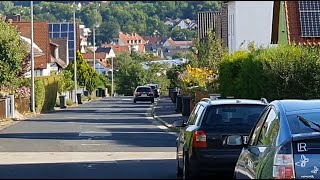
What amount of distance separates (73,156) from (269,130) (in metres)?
13.0

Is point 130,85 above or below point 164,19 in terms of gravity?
below

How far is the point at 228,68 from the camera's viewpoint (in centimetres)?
3177

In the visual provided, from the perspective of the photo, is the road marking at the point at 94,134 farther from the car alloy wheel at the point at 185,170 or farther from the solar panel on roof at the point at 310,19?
the car alloy wheel at the point at 185,170

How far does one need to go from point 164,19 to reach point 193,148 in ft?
475

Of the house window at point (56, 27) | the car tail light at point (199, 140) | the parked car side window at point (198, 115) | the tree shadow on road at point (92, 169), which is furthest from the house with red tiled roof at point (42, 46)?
the car tail light at point (199, 140)

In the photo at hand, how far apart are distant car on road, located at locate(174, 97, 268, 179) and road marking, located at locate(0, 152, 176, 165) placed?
6340 millimetres

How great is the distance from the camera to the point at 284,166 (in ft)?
31.3

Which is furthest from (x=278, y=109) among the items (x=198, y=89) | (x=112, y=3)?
(x=112, y=3)

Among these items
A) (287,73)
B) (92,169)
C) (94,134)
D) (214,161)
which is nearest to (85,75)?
(94,134)

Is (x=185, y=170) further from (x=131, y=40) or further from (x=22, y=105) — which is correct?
(x=131, y=40)

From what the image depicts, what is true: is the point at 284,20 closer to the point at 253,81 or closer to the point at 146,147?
the point at 253,81

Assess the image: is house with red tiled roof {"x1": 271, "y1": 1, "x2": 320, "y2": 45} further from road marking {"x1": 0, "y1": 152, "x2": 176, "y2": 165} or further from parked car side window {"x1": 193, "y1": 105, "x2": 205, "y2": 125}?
parked car side window {"x1": 193, "y1": 105, "x2": 205, "y2": 125}

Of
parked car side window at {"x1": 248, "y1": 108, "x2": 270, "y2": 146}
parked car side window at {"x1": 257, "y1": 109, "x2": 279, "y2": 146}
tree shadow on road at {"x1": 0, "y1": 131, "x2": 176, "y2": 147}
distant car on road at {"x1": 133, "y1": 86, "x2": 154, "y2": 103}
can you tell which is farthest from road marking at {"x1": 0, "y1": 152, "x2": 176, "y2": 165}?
distant car on road at {"x1": 133, "y1": 86, "x2": 154, "y2": 103}

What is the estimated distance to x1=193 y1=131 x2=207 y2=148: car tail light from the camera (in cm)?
1496
